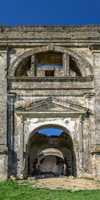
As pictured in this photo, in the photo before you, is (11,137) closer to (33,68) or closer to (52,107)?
(52,107)

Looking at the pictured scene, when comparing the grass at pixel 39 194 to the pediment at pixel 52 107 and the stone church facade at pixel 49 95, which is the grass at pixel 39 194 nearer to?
the stone church facade at pixel 49 95

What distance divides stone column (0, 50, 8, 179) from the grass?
300cm

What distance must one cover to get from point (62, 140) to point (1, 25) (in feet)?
27.2

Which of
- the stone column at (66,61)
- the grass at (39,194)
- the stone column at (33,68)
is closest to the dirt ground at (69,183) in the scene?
the grass at (39,194)

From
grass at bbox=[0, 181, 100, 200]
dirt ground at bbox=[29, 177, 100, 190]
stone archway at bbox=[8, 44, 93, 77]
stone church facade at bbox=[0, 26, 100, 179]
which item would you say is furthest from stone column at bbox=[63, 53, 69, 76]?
grass at bbox=[0, 181, 100, 200]

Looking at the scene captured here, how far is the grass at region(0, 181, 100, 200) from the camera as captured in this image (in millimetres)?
16016

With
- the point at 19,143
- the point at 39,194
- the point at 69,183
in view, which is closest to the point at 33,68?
the point at 19,143

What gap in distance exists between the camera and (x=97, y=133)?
22078 mm

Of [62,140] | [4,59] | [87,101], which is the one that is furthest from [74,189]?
[62,140]

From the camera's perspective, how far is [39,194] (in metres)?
16.7

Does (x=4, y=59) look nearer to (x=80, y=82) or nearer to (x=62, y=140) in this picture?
(x=80, y=82)

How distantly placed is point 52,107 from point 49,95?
0.58m

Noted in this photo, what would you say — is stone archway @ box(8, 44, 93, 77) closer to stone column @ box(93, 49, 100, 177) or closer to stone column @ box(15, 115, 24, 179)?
stone column @ box(93, 49, 100, 177)

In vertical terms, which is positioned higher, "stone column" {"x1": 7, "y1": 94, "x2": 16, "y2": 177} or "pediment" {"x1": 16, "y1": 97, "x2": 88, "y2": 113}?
"pediment" {"x1": 16, "y1": 97, "x2": 88, "y2": 113}
